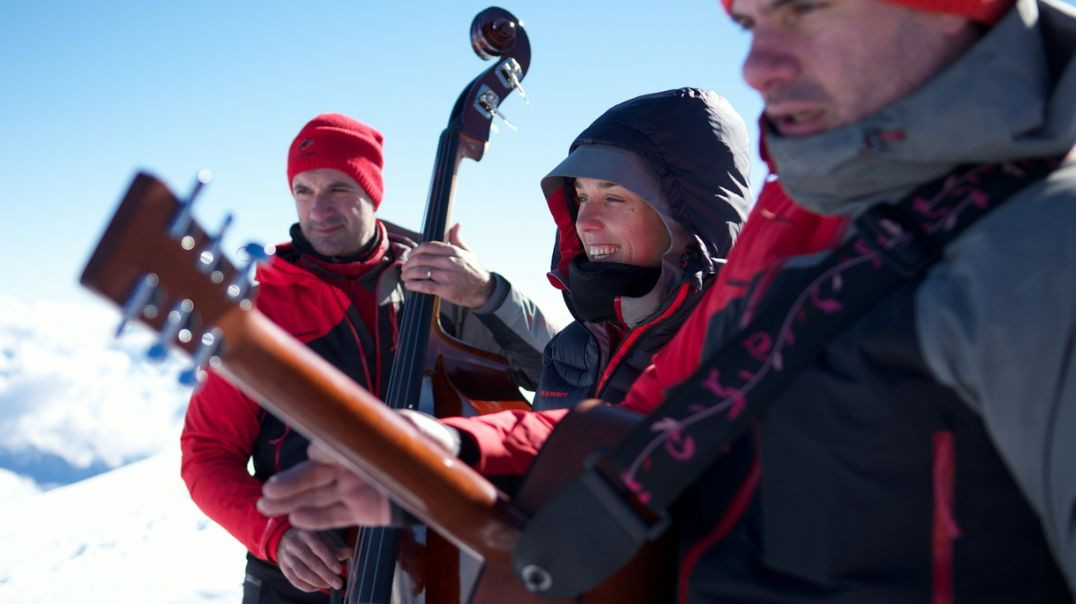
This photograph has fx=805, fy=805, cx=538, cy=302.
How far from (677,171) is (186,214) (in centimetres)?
185

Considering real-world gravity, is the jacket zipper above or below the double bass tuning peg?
below

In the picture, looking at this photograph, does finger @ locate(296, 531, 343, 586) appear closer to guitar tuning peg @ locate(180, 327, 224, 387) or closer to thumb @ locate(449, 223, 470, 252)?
thumb @ locate(449, 223, 470, 252)

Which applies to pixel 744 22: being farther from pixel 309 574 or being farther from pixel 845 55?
pixel 309 574

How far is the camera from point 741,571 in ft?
3.79

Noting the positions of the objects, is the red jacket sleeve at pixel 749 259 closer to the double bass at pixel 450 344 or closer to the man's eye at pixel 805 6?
the man's eye at pixel 805 6

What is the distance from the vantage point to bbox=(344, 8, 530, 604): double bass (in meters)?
2.26

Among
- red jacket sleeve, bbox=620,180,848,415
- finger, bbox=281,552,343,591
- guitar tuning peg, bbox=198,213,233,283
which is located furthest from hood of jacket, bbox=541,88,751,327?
guitar tuning peg, bbox=198,213,233,283

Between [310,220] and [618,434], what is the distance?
2524 millimetres

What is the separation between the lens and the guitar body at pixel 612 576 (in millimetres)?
1314

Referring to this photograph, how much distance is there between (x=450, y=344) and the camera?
3.07 m

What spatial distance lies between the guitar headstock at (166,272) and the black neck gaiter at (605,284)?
5.50ft

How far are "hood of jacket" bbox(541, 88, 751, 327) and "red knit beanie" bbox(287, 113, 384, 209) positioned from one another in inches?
52.4

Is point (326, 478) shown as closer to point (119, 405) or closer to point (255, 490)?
point (255, 490)

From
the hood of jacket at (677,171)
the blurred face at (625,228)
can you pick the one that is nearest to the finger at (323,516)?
the hood of jacket at (677,171)
